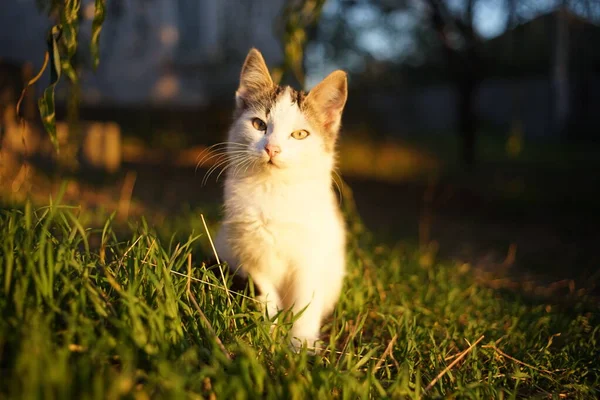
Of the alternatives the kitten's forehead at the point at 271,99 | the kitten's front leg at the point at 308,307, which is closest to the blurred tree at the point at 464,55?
the kitten's forehead at the point at 271,99

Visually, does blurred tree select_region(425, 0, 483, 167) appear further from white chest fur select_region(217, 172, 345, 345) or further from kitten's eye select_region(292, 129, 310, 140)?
white chest fur select_region(217, 172, 345, 345)

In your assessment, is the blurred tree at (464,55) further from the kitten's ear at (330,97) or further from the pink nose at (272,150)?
the pink nose at (272,150)

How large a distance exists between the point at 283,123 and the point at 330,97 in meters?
0.34

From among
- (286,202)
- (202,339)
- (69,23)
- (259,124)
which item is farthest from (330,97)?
(202,339)

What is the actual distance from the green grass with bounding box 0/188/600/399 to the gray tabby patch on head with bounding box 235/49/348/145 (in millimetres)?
819

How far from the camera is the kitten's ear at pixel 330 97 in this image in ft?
7.01

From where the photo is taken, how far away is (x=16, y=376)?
99 cm

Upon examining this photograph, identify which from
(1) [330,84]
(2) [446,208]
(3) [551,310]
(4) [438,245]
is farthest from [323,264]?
(2) [446,208]

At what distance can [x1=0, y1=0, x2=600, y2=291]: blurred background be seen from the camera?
388 cm

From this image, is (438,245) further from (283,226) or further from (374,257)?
(283,226)

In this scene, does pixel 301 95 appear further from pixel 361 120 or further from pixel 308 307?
pixel 361 120

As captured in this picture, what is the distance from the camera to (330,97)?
7.26 feet

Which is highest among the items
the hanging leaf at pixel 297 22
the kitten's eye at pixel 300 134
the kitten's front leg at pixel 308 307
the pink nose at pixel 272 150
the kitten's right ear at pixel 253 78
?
the hanging leaf at pixel 297 22

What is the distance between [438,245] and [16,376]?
3.74 metres
